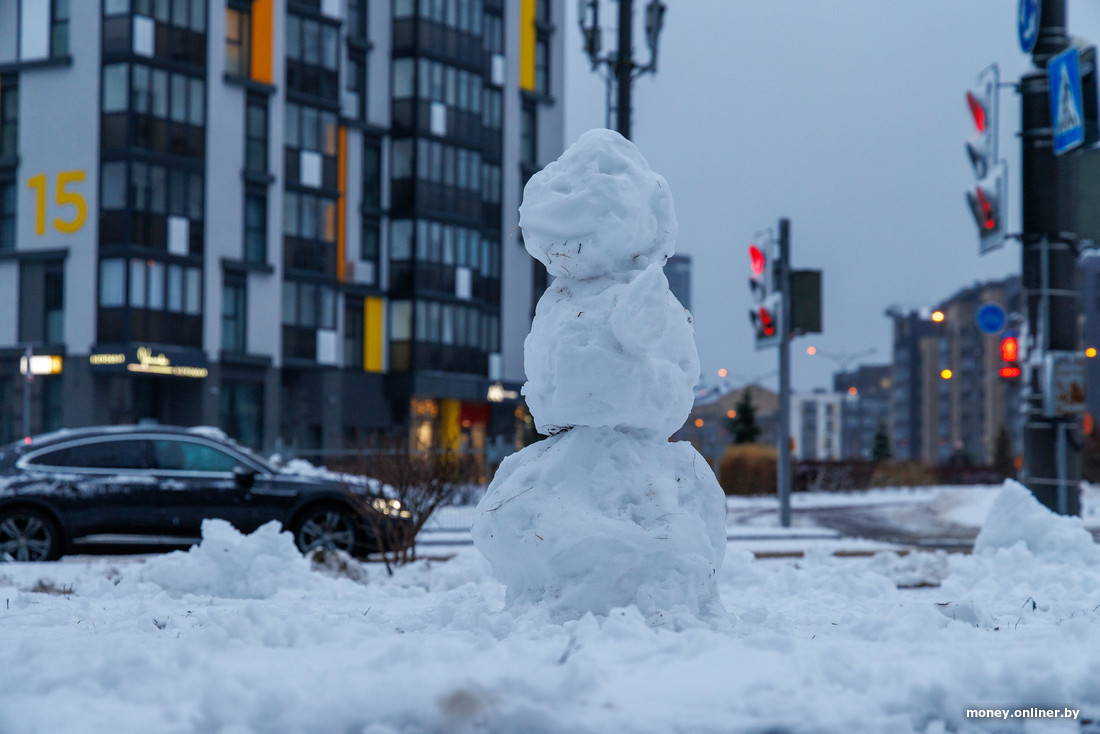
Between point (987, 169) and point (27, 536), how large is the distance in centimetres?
1189

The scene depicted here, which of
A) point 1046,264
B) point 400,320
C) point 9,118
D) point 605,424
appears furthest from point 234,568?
point 400,320

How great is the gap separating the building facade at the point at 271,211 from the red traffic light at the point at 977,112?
14705 mm

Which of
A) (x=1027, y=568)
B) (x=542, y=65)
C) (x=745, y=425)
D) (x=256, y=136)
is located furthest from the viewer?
(x=745, y=425)

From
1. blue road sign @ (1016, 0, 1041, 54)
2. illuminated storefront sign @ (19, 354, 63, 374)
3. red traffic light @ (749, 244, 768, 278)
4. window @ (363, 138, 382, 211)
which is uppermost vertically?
window @ (363, 138, 382, 211)

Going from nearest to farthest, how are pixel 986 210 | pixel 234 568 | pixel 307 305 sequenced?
pixel 234 568 < pixel 986 210 < pixel 307 305

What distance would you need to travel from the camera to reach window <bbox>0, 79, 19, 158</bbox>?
109 feet

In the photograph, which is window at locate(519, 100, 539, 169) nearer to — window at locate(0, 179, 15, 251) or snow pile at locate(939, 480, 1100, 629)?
window at locate(0, 179, 15, 251)

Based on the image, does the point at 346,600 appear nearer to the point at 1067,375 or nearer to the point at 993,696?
the point at 993,696

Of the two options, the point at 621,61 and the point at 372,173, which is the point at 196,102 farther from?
the point at 621,61

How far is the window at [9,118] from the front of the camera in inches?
1303

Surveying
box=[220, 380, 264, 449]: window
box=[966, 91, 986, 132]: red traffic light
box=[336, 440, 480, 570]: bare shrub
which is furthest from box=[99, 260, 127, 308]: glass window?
box=[966, 91, 986, 132]: red traffic light

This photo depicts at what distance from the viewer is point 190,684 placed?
3.57 meters

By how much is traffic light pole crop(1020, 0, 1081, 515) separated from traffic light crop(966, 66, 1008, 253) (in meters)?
0.96

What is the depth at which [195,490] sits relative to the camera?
36.2ft
